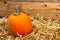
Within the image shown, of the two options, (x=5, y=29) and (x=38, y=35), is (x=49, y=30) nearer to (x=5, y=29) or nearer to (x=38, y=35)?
(x=38, y=35)

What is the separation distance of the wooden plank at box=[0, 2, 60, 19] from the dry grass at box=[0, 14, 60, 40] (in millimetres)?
79

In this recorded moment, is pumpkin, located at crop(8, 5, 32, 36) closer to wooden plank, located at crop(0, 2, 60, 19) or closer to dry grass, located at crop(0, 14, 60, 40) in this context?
dry grass, located at crop(0, 14, 60, 40)

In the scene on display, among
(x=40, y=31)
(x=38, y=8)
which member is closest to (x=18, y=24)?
(x=40, y=31)

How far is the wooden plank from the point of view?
92.7 inches

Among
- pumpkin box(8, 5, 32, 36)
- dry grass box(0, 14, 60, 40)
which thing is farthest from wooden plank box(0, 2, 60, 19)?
pumpkin box(8, 5, 32, 36)

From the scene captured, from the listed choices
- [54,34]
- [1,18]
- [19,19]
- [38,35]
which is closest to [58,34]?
[54,34]

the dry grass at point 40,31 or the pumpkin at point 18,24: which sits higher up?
the pumpkin at point 18,24

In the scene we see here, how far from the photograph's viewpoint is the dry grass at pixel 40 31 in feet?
6.49

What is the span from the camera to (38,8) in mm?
2385

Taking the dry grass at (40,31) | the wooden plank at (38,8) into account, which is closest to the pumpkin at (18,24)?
the dry grass at (40,31)

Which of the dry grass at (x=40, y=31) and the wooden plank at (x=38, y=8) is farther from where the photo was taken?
the wooden plank at (x=38, y=8)

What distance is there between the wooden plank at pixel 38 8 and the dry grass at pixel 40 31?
0.08m

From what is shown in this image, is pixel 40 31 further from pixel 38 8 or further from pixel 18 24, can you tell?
pixel 38 8

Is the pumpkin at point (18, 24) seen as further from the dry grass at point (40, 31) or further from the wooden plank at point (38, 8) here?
the wooden plank at point (38, 8)
